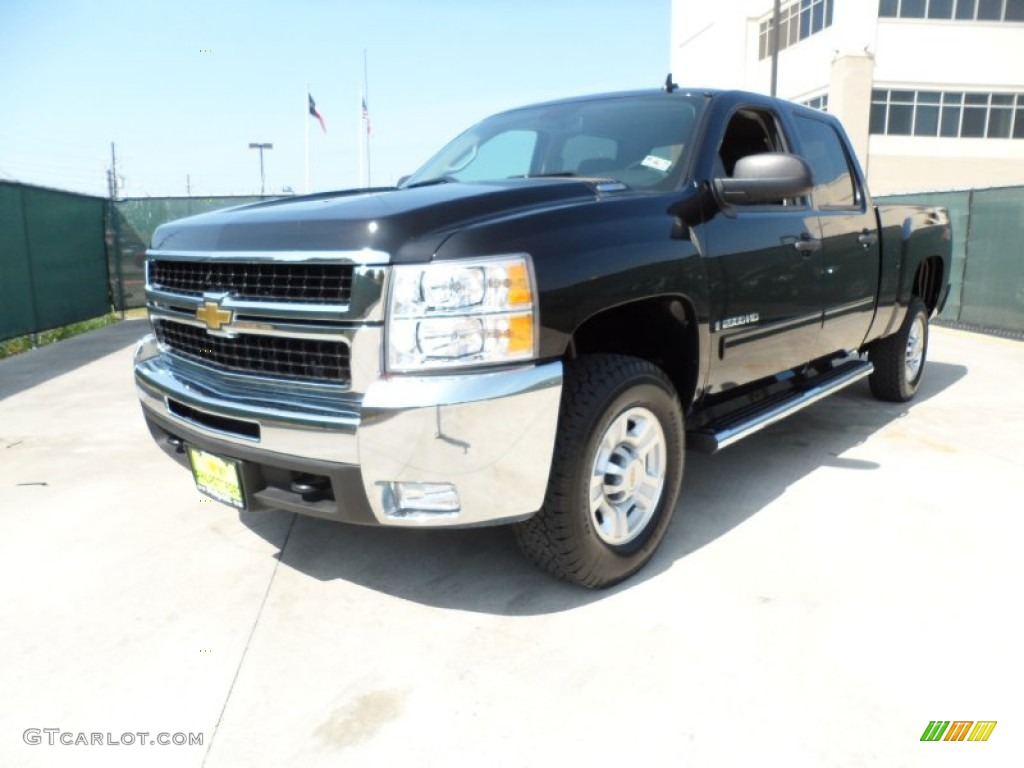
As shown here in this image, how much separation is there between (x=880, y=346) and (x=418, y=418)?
4.49m

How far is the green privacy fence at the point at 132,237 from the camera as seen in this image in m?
12.3

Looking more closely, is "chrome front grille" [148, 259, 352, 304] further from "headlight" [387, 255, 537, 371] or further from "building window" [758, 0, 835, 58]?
"building window" [758, 0, 835, 58]

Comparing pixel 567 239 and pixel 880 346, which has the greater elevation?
pixel 567 239

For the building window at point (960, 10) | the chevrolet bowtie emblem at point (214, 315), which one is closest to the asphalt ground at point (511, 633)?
the chevrolet bowtie emblem at point (214, 315)

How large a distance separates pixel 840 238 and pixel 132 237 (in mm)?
11693

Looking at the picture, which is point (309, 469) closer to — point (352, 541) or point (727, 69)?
point (352, 541)

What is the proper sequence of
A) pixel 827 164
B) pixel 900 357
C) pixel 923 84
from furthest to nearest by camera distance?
pixel 923 84, pixel 900 357, pixel 827 164

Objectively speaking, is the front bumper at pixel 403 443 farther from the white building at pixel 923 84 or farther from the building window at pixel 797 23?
the building window at pixel 797 23

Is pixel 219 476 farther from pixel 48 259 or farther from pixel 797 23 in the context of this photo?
pixel 797 23

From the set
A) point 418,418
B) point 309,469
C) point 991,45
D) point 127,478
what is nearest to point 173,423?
point 309,469

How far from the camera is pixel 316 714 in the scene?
86.8 inches

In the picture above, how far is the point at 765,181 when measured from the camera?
3.18 meters

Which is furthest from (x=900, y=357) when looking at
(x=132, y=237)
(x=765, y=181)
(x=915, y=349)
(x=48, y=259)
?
(x=132, y=237)

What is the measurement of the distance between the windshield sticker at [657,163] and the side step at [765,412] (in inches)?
44.0
